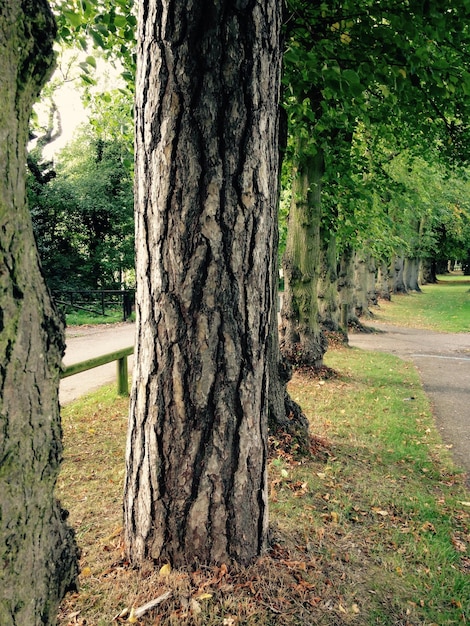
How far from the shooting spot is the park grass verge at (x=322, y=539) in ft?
8.64

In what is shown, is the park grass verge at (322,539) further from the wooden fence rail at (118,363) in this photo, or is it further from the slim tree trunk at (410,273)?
the slim tree trunk at (410,273)

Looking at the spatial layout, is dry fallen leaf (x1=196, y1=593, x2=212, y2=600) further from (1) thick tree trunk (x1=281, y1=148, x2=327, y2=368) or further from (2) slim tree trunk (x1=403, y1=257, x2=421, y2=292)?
(2) slim tree trunk (x1=403, y1=257, x2=421, y2=292)

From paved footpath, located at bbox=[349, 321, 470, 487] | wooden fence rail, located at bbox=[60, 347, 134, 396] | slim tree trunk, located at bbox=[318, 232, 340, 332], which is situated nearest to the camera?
wooden fence rail, located at bbox=[60, 347, 134, 396]

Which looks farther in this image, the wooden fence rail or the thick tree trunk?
the thick tree trunk

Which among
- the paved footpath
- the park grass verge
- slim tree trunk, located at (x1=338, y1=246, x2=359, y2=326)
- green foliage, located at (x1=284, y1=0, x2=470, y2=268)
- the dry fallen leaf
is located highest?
green foliage, located at (x1=284, y1=0, x2=470, y2=268)

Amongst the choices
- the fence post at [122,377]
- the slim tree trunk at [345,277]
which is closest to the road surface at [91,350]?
the fence post at [122,377]

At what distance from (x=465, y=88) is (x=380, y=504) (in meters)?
4.00

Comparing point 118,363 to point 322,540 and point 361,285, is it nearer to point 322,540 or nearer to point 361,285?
point 322,540

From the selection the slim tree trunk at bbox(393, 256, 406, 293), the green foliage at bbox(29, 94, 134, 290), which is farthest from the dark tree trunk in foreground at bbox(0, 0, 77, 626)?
the slim tree trunk at bbox(393, 256, 406, 293)

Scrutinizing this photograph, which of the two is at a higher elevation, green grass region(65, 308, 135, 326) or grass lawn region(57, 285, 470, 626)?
green grass region(65, 308, 135, 326)

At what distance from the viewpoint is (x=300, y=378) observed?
30.5 ft

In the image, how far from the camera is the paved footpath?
6844 mm

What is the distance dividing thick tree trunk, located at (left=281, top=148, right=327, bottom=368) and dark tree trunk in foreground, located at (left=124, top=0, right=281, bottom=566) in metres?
6.88

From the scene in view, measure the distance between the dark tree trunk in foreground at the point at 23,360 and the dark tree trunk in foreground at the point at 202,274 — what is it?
3.60 feet
